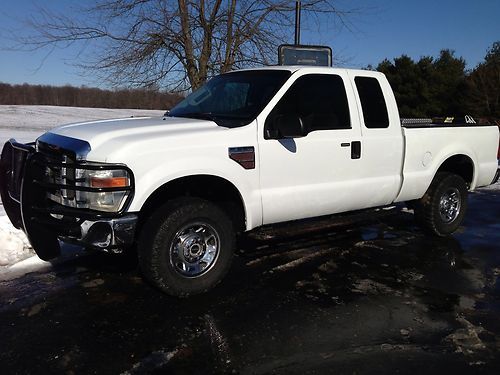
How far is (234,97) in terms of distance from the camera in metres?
5.21

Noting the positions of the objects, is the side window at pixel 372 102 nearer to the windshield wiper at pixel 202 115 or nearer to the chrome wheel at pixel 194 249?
the windshield wiper at pixel 202 115

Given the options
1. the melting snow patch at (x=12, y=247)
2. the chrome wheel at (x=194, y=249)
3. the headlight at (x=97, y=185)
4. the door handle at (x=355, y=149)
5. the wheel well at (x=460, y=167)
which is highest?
the door handle at (x=355, y=149)

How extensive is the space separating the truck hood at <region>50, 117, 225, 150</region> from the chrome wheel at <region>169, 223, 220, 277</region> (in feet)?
2.67

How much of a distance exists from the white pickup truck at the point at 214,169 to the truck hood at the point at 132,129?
0.05ft


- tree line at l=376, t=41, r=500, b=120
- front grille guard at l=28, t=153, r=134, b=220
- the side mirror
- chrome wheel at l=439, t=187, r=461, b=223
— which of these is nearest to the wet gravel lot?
chrome wheel at l=439, t=187, r=461, b=223

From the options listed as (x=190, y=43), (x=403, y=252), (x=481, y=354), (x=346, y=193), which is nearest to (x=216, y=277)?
(x=346, y=193)

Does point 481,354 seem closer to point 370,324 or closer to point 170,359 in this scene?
point 370,324

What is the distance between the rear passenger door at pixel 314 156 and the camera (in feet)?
15.4

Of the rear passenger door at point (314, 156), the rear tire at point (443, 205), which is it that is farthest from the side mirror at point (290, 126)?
the rear tire at point (443, 205)

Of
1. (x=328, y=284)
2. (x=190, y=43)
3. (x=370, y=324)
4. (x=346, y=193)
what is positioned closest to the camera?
(x=370, y=324)

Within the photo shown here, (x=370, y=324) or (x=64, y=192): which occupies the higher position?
(x=64, y=192)

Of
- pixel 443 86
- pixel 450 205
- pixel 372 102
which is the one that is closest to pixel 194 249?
pixel 372 102

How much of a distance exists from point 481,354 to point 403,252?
2.51 meters

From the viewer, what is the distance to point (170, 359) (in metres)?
3.36
